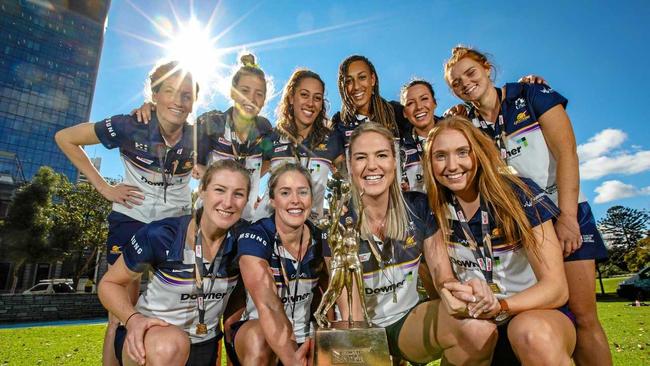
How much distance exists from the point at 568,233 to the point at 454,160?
1176 mm

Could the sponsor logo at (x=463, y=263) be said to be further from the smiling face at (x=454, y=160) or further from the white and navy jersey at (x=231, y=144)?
the white and navy jersey at (x=231, y=144)

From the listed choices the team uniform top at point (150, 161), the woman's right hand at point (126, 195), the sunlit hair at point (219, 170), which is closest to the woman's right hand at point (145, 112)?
the team uniform top at point (150, 161)

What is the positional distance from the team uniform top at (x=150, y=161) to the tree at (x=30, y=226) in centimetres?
2671

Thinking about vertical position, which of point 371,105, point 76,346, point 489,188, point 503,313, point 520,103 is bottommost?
point 76,346

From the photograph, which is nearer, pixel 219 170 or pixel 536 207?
A: pixel 536 207

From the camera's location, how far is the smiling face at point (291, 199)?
314 centimetres

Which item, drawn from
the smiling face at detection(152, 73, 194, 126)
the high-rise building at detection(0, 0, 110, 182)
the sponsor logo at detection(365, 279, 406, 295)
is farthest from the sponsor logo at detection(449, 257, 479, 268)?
the high-rise building at detection(0, 0, 110, 182)

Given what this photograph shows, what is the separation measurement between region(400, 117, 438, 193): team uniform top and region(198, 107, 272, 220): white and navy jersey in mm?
1690

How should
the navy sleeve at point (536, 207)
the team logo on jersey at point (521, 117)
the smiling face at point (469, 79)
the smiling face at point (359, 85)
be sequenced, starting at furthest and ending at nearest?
the smiling face at point (359, 85) < the smiling face at point (469, 79) < the team logo on jersey at point (521, 117) < the navy sleeve at point (536, 207)

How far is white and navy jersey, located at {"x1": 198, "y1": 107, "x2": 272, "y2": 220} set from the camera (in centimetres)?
448

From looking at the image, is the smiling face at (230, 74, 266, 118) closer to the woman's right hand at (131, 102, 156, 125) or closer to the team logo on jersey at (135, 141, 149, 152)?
the woman's right hand at (131, 102, 156, 125)

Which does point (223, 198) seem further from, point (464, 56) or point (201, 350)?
point (464, 56)

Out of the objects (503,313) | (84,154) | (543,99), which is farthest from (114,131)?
(543,99)

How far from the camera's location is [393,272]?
3.11 metres
